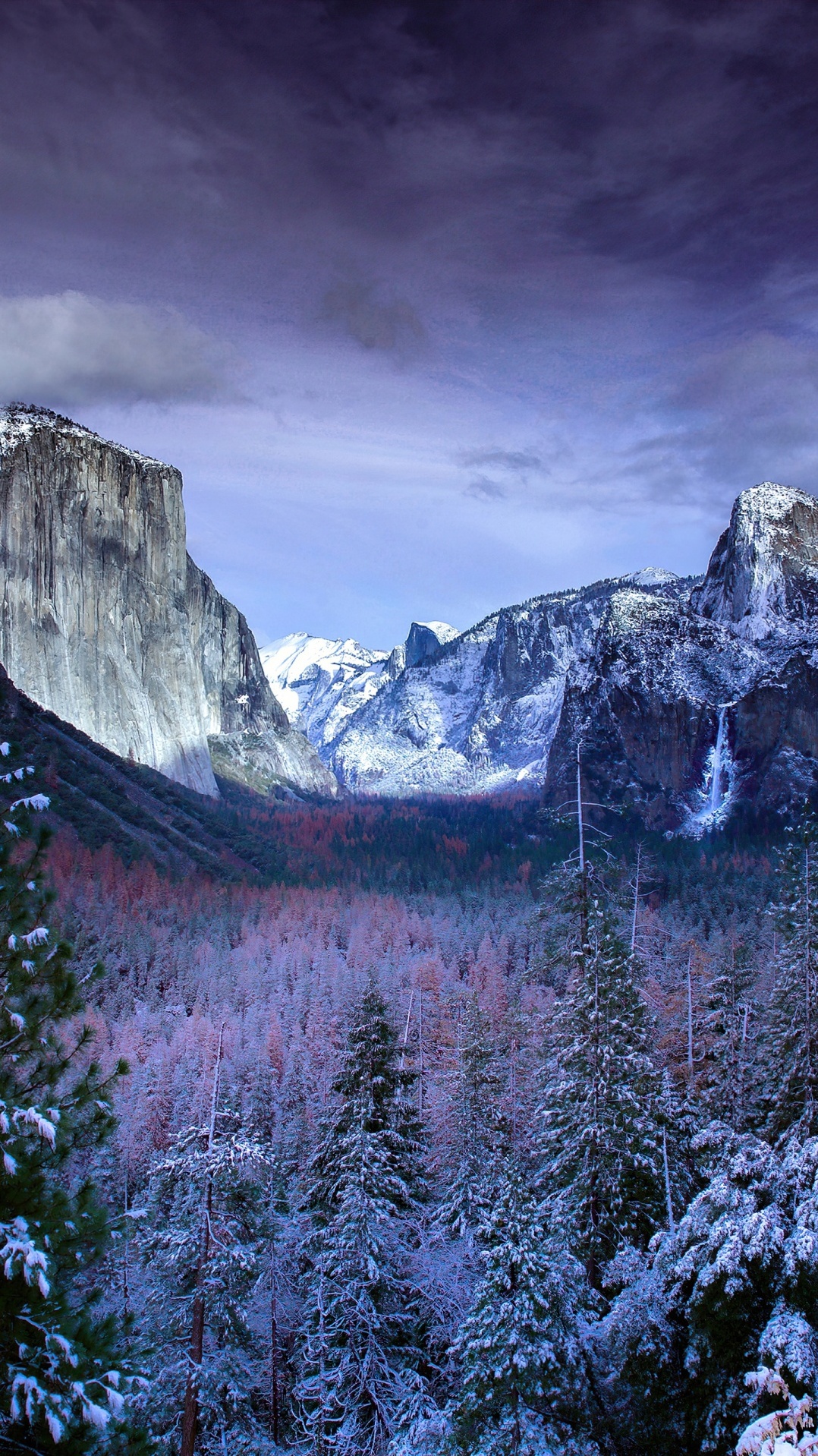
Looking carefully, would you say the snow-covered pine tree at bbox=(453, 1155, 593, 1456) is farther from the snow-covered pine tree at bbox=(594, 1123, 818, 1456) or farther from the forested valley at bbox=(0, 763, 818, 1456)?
the snow-covered pine tree at bbox=(594, 1123, 818, 1456)

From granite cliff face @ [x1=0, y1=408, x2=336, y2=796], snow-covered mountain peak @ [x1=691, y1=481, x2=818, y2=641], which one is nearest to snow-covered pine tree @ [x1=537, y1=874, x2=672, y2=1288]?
granite cliff face @ [x1=0, y1=408, x2=336, y2=796]

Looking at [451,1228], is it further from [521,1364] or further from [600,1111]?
[521,1364]

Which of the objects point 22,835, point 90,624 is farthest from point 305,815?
point 22,835

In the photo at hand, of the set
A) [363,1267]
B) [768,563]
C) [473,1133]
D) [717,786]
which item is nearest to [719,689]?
[717,786]

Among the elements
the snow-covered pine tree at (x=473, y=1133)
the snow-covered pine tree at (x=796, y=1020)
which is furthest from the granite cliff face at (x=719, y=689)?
the snow-covered pine tree at (x=796, y=1020)

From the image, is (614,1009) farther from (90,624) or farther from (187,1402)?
(90,624)

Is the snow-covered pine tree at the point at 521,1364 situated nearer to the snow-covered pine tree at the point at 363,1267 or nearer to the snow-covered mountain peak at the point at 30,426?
the snow-covered pine tree at the point at 363,1267
